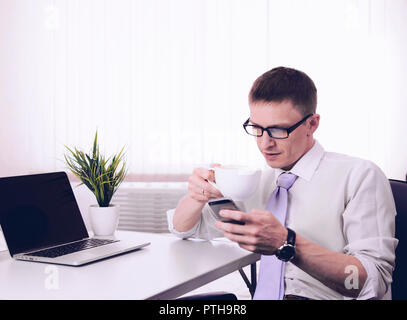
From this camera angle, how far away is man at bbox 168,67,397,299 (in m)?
1.22

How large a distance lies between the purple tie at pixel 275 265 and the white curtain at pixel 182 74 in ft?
6.59

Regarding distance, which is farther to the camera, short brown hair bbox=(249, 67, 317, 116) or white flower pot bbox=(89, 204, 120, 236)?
white flower pot bbox=(89, 204, 120, 236)

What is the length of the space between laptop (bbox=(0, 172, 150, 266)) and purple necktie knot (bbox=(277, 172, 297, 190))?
18.3 inches

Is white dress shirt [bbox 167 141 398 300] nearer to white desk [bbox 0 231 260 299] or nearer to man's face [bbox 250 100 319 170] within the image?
man's face [bbox 250 100 319 170]

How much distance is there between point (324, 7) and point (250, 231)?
2.74 m

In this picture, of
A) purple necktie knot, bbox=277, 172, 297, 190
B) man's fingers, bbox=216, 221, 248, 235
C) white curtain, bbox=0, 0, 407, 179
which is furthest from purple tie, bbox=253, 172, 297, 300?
white curtain, bbox=0, 0, 407, 179

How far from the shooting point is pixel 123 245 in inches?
55.6

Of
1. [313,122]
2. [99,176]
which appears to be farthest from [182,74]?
[313,122]

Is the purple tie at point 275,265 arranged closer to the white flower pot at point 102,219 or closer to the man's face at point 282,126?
the man's face at point 282,126

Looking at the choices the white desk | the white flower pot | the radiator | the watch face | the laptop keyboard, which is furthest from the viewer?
the radiator

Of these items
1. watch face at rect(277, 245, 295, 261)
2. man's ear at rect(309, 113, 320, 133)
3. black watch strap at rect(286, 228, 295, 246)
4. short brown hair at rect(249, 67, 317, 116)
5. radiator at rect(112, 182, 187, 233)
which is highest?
short brown hair at rect(249, 67, 317, 116)

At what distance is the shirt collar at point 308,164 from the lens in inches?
57.9

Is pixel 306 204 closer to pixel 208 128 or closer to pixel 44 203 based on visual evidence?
pixel 44 203

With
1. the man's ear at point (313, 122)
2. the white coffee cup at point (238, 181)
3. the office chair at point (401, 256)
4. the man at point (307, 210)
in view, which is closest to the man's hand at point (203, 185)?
the man at point (307, 210)
